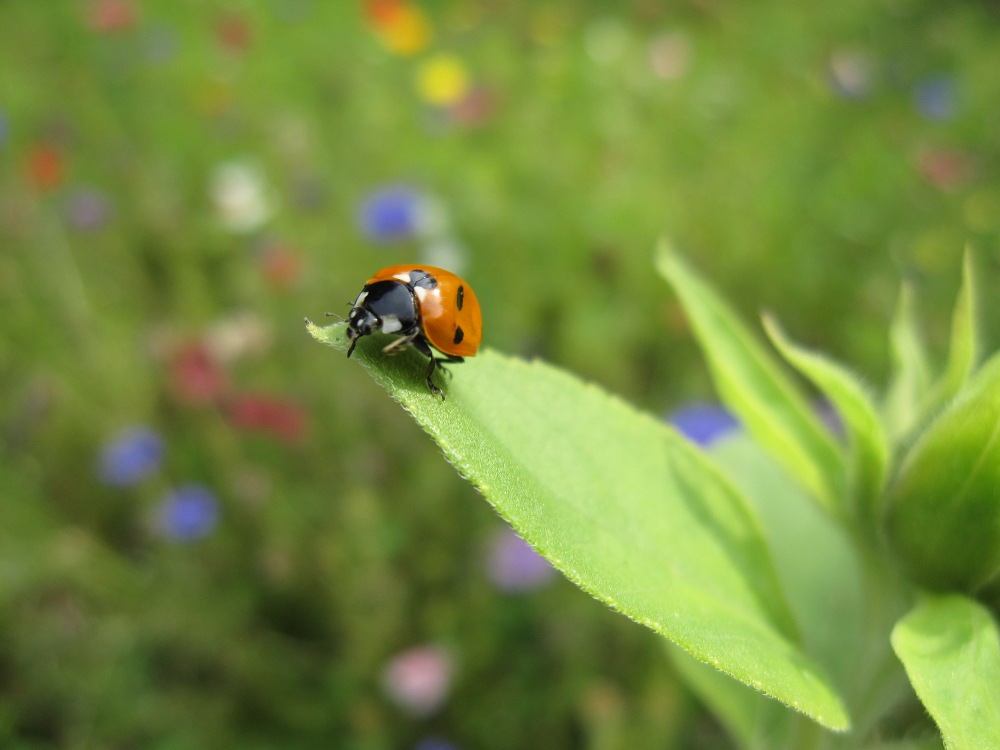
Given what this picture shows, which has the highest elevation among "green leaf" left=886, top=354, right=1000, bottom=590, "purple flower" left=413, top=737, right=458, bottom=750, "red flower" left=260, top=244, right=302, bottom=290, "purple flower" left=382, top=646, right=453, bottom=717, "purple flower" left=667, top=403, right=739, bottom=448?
"green leaf" left=886, top=354, right=1000, bottom=590

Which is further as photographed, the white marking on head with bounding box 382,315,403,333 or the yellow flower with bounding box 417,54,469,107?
the yellow flower with bounding box 417,54,469,107

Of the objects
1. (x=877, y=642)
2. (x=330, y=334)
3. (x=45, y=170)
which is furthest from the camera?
(x=45, y=170)

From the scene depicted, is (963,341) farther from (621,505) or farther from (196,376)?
(196,376)

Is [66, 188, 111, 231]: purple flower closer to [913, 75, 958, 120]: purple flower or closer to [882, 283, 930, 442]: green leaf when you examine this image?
[882, 283, 930, 442]: green leaf

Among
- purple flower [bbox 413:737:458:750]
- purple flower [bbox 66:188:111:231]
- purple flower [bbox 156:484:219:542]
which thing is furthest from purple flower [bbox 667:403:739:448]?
purple flower [bbox 66:188:111:231]

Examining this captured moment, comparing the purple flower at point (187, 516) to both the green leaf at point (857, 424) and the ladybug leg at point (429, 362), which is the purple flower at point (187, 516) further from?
the green leaf at point (857, 424)

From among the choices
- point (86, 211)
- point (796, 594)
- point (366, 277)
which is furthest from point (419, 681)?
point (86, 211)
